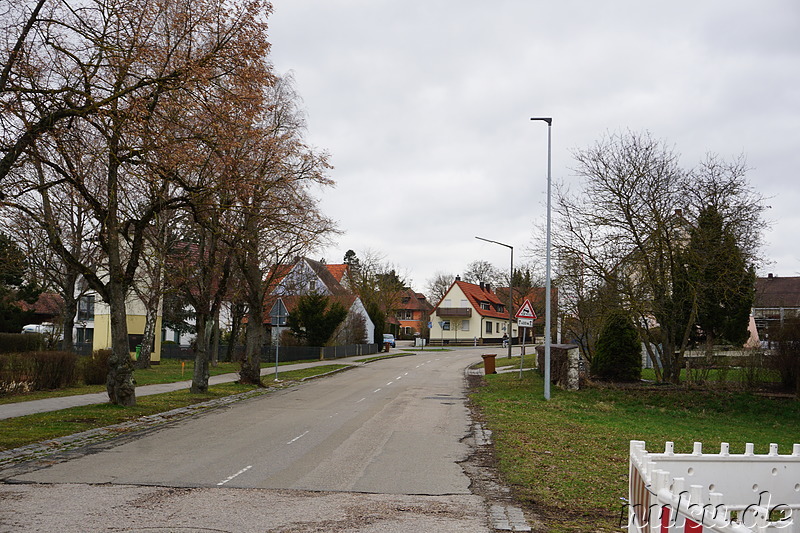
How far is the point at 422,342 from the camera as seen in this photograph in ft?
247

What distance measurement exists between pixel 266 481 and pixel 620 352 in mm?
19920

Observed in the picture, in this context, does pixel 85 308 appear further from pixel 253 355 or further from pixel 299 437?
pixel 299 437

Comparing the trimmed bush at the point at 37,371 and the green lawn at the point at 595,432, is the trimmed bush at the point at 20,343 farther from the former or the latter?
the green lawn at the point at 595,432

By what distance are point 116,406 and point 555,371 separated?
51.8 ft

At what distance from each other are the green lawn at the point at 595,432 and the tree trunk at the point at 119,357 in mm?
9360

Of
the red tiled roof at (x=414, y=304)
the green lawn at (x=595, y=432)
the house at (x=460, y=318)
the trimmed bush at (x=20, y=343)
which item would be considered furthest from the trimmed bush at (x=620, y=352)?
the red tiled roof at (x=414, y=304)

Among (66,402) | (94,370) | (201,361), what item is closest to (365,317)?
(94,370)

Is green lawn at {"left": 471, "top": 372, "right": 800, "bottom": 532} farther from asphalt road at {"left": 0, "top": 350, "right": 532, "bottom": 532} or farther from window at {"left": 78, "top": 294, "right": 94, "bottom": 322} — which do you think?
window at {"left": 78, "top": 294, "right": 94, "bottom": 322}

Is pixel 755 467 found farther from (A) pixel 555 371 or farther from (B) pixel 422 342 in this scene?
(B) pixel 422 342

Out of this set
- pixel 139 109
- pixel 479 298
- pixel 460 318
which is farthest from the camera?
pixel 479 298

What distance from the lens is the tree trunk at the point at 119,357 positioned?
1847 centimetres

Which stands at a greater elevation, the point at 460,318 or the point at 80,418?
the point at 460,318

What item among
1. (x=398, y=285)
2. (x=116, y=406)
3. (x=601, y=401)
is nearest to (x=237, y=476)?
(x=116, y=406)

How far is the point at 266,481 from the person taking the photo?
31.7ft
